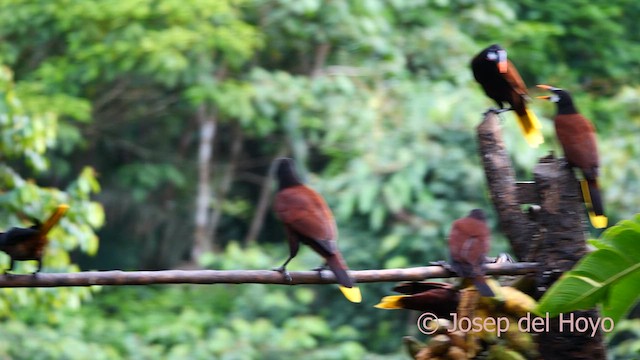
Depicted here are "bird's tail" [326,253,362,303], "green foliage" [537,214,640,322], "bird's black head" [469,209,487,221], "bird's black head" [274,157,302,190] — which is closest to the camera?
"green foliage" [537,214,640,322]

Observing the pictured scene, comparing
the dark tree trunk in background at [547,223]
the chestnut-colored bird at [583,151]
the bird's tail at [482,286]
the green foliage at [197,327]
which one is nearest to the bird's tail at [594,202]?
the chestnut-colored bird at [583,151]

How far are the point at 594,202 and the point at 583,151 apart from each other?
0.20 metres

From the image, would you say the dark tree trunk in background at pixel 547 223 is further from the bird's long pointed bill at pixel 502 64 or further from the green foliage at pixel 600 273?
→ the bird's long pointed bill at pixel 502 64

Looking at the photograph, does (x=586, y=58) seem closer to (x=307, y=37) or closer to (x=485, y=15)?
(x=485, y=15)

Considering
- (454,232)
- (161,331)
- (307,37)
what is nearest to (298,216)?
(454,232)

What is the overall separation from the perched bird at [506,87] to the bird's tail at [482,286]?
1000 millimetres


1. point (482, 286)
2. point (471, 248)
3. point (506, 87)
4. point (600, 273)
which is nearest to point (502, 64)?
point (506, 87)

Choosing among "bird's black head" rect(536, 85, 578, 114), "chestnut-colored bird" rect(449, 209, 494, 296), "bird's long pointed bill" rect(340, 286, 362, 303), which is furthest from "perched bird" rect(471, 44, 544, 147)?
"bird's long pointed bill" rect(340, 286, 362, 303)

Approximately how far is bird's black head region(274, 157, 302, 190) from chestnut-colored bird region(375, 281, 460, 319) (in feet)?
2.63

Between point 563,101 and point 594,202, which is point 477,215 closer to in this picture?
point 594,202

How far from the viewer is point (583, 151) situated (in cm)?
323

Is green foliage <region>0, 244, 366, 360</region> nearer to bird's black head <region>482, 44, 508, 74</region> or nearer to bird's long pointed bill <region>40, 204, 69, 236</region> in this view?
bird's black head <region>482, 44, 508, 74</region>

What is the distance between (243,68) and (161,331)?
2400 mm

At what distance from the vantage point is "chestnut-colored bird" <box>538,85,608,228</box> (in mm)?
3227
